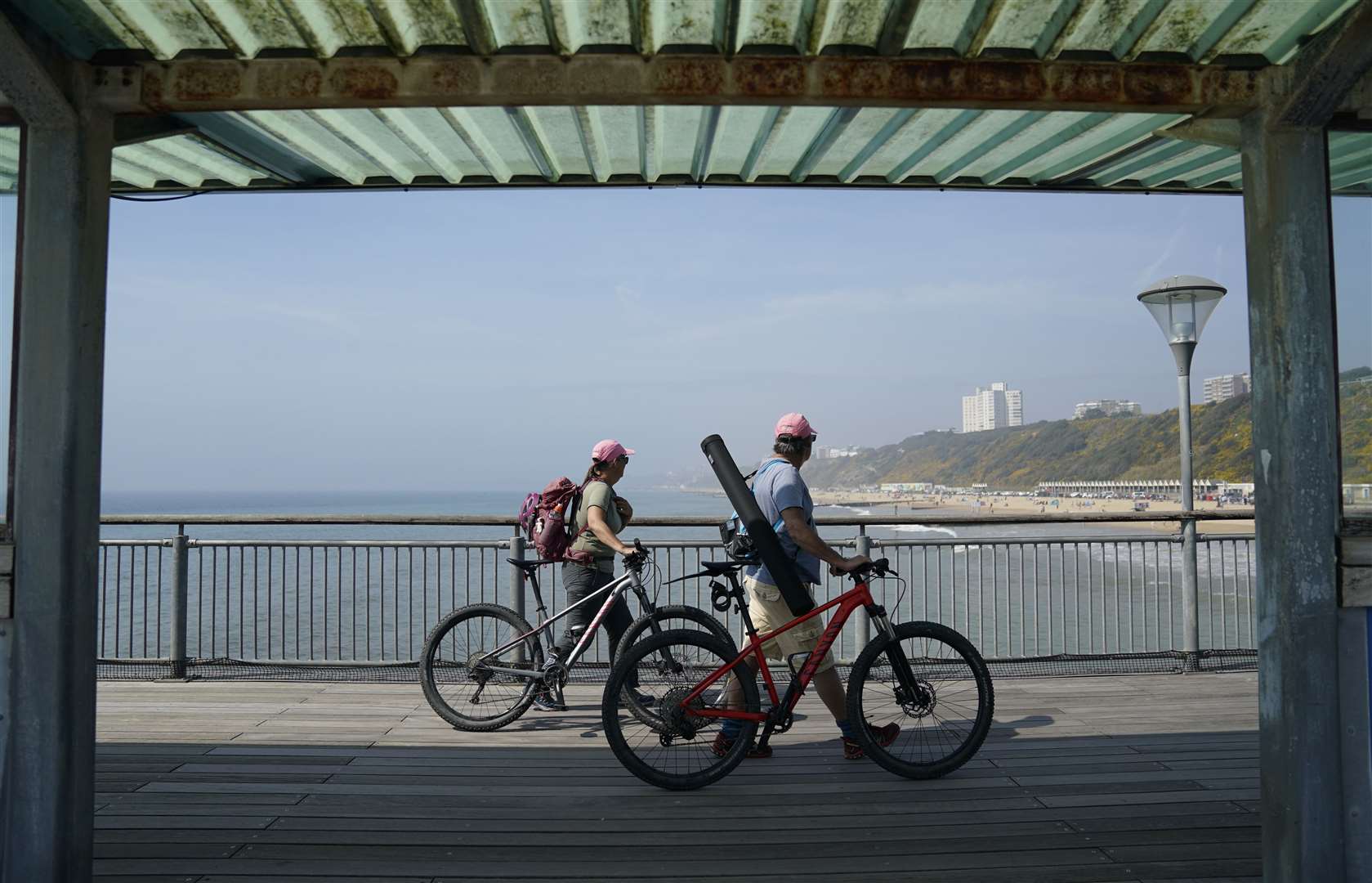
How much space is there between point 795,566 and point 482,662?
6.59 feet

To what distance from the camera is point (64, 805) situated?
329 centimetres

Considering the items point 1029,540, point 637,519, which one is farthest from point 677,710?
point 1029,540

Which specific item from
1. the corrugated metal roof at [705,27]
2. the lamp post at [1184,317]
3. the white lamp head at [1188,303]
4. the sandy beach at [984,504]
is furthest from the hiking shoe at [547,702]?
the sandy beach at [984,504]

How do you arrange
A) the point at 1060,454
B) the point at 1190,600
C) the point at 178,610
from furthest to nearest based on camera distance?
the point at 1060,454, the point at 1190,600, the point at 178,610

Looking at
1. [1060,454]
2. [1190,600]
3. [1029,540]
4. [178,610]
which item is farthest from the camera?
[1060,454]

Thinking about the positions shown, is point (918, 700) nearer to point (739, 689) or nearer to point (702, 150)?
point (739, 689)

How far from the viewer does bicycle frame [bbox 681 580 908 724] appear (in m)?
4.65

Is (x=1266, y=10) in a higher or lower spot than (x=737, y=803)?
higher

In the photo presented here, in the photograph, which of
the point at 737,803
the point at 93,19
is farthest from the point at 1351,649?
the point at 93,19

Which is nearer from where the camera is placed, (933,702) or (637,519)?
(933,702)

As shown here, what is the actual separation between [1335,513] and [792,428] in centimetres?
237

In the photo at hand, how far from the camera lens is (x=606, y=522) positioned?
578cm

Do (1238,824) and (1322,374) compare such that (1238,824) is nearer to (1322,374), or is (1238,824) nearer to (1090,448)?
(1322,374)

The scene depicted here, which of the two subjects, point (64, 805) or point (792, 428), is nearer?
point (64, 805)
